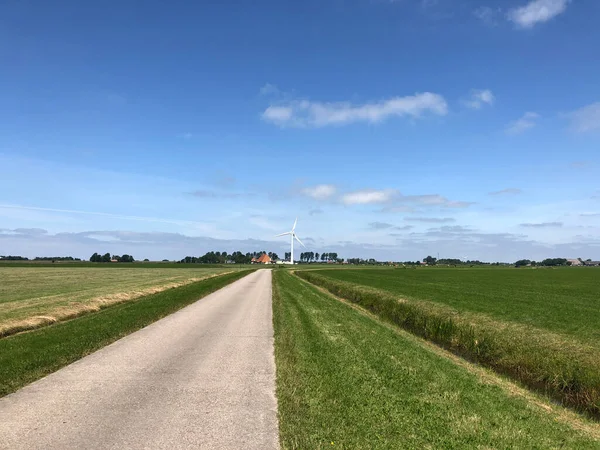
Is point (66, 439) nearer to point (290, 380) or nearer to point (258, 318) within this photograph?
point (290, 380)

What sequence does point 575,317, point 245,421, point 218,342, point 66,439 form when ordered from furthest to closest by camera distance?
1. point 575,317
2. point 218,342
3. point 245,421
4. point 66,439

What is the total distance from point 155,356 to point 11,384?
4.13 metres

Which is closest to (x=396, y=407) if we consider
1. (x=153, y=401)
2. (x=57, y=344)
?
(x=153, y=401)

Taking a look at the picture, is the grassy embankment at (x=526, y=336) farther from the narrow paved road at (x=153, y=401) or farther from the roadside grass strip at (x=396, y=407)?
the narrow paved road at (x=153, y=401)

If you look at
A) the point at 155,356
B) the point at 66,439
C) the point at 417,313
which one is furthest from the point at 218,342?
the point at 417,313

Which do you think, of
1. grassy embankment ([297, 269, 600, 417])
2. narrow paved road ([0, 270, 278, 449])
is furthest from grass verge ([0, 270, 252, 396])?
grassy embankment ([297, 269, 600, 417])

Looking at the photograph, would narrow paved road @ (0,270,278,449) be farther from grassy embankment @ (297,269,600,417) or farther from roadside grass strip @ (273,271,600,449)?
grassy embankment @ (297,269,600,417)

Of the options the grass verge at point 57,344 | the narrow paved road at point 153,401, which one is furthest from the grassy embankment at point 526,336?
the grass verge at point 57,344

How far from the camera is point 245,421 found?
8.09 metres

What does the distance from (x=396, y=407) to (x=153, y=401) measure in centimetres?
514

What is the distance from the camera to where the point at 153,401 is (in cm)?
912

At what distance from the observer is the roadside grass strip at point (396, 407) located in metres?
7.63

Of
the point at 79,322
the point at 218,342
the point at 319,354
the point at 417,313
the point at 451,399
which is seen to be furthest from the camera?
the point at 417,313

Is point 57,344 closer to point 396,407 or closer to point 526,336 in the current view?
point 396,407
